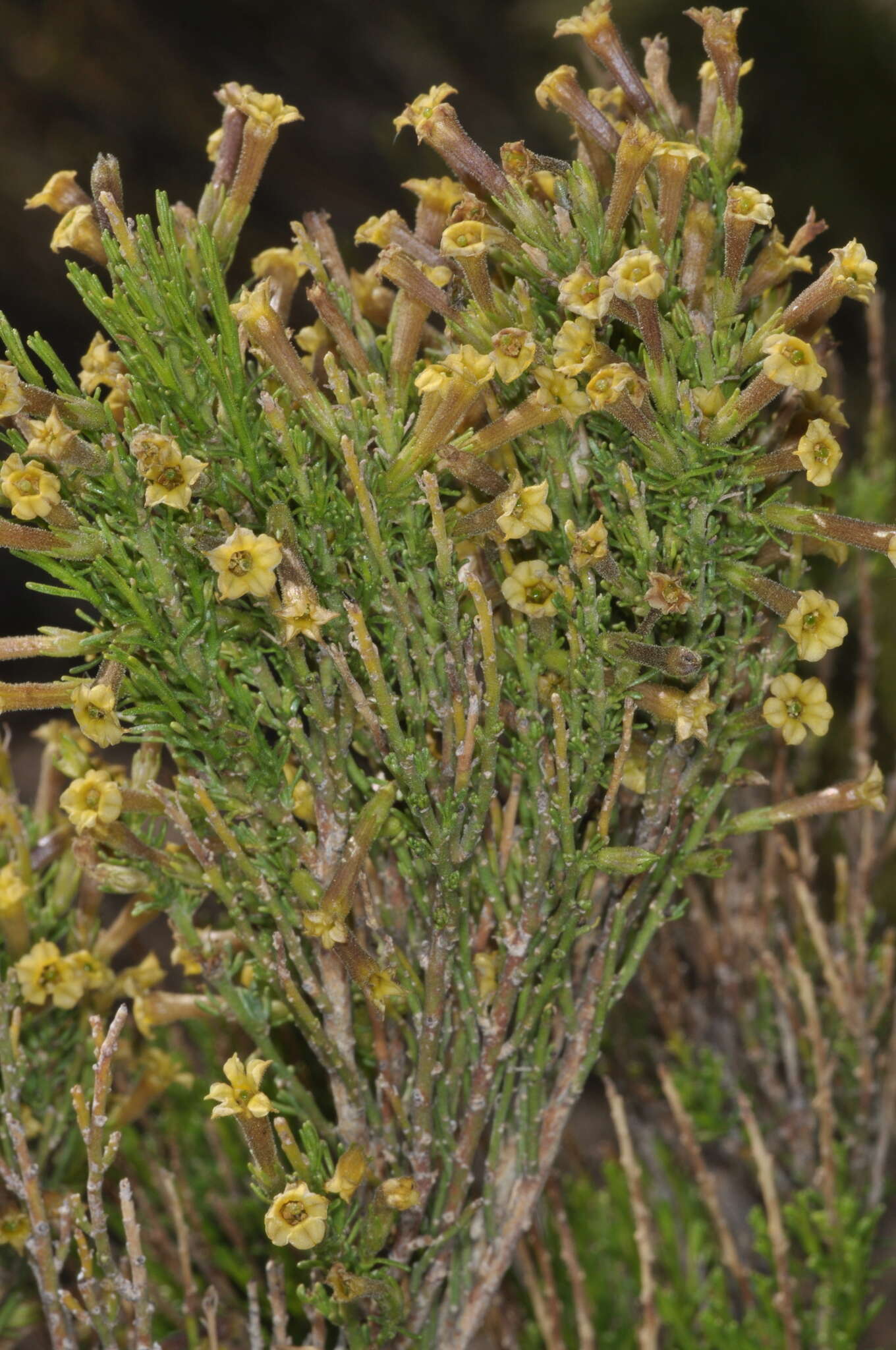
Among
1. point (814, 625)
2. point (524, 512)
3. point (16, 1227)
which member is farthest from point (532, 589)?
point (16, 1227)

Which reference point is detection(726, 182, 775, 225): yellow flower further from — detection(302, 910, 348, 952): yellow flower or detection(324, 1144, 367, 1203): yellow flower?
detection(324, 1144, 367, 1203): yellow flower

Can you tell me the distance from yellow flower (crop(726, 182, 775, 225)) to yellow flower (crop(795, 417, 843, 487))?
112mm

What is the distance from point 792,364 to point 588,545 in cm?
14

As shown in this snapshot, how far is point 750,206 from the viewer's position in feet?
2.06

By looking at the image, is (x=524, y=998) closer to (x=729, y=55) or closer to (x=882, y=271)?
(x=729, y=55)

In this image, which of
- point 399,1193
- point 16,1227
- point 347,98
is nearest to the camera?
point 399,1193

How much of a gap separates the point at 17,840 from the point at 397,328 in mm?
489

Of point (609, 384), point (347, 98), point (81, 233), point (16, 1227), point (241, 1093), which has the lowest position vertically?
point (16, 1227)

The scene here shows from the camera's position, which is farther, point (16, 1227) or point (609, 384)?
point (16, 1227)

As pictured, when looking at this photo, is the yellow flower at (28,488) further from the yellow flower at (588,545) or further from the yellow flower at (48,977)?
the yellow flower at (48,977)

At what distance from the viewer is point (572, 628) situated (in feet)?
2.16

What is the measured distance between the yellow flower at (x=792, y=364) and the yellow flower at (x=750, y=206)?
0.07 m

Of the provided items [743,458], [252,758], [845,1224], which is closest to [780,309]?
[743,458]

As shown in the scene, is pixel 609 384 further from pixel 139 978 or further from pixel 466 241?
pixel 139 978
